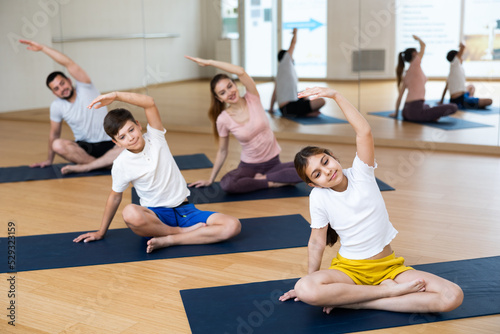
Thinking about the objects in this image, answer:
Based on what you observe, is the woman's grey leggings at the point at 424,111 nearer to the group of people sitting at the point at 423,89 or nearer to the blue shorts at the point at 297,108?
the group of people sitting at the point at 423,89

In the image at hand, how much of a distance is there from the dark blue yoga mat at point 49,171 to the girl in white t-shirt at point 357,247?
2562 mm

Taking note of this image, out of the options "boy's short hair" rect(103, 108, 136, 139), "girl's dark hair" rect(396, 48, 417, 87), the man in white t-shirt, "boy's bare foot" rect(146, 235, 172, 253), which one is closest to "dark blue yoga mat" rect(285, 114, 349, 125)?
"girl's dark hair" rect(396, 48, 417, 87)

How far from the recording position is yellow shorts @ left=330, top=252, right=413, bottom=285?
2.03 metres

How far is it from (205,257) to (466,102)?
3079 mm

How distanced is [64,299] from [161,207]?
0.74 m

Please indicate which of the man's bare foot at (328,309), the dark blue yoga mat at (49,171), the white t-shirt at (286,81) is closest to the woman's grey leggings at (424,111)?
the white t-shirt at (286,81)

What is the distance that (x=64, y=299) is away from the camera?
2256 mm

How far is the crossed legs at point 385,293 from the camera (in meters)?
1.94

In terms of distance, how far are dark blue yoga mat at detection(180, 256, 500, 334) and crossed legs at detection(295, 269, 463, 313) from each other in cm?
5

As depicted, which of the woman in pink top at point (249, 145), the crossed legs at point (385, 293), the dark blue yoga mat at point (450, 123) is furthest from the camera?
the dark blue yoga mat at point (450, 123)

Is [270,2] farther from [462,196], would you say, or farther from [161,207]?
[161,207]

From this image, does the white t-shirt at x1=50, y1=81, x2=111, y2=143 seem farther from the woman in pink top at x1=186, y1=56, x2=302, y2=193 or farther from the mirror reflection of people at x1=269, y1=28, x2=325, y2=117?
the mirror reflection of people at x1=269, y1=28, x2=325, y2=117

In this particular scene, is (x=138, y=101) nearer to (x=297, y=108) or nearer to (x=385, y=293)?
(x=385, y=293)

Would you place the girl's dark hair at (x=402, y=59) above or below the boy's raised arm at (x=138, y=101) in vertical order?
above
